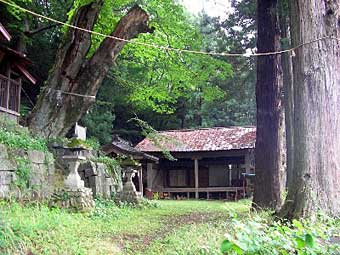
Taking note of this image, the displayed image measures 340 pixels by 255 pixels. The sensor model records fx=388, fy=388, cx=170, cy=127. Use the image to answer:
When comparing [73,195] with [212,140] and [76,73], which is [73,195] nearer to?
[76,73]

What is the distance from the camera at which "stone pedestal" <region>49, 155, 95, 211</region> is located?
881 centimetres

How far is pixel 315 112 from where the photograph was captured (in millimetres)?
5879

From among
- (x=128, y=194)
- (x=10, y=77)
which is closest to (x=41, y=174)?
(x=128, y=194)

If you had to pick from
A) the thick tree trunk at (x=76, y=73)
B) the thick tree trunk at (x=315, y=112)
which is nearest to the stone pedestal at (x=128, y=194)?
the thick tree trunk at (x=76, y=73)

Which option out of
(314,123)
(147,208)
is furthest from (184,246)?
(147,208)

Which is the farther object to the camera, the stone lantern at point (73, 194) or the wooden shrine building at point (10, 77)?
the wooden shrine building at point (10, 77)

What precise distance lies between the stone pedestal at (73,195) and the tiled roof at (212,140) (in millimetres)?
9742

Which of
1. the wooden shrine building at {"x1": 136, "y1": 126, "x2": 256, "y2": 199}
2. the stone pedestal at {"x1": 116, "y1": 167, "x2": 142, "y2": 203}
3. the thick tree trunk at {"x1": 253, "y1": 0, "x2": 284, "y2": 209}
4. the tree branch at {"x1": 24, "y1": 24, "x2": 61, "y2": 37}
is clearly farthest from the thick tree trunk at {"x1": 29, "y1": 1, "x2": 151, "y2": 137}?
the wooden shrine building at {"x1": 136, "y1": 126, "x2": 256, "y2": 199}

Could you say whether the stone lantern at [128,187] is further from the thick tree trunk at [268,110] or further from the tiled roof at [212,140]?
the tiled roof at [212,140]

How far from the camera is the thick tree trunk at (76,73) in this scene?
11.0 metres

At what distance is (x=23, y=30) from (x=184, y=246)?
13.3m

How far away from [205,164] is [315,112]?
1621 cm

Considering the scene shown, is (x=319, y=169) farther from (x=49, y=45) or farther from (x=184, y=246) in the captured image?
(x=49, y=45)

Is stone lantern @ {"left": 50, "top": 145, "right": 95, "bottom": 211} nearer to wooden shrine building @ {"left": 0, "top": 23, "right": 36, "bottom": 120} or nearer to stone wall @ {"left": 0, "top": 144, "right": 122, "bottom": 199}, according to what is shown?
stone wall @ {"left": 0, "top": 144, "right": 122, "bottom": 199}
